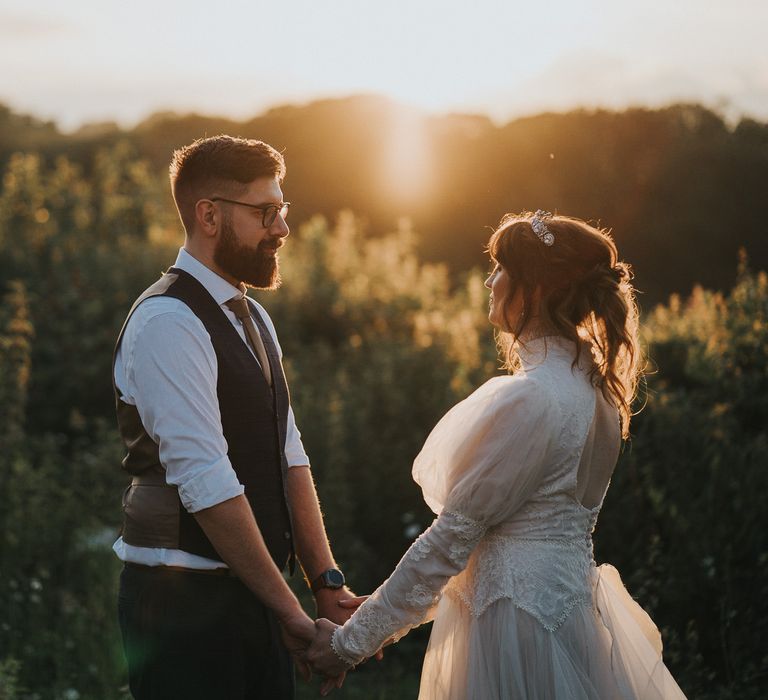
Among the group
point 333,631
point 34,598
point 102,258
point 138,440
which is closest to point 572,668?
point 333,631

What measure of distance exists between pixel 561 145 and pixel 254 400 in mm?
9509

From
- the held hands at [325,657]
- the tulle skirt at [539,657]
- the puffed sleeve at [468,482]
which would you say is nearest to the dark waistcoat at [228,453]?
the held hands at [325,657]

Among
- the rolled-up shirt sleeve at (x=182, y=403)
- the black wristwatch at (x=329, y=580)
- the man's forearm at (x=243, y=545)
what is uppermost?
the rolled-up shirt sleeve at (x=182, y=403)

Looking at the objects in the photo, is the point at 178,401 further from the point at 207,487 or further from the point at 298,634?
the point at 298,634

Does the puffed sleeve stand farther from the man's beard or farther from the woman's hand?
the man's beard

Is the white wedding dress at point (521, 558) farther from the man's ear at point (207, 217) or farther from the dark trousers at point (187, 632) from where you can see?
the man's ear at point (207, 217)

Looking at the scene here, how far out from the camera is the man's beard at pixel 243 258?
108 inches

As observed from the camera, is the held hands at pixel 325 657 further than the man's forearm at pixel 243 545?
Yes

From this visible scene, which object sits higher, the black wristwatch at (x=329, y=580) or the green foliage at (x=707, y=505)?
the black wristwatch at (x=329, y=580)

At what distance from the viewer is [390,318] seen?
9.93m

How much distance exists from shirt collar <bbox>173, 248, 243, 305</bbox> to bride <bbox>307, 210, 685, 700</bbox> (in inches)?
29.5

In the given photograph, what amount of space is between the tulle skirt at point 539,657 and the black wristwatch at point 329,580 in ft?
1.49

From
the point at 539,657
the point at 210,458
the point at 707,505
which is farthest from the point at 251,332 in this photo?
the point at 707,505

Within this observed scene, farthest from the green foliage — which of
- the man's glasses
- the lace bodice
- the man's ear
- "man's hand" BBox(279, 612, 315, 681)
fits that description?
the man's ear
